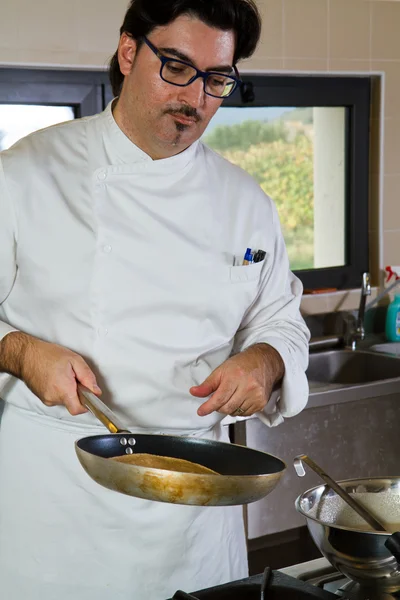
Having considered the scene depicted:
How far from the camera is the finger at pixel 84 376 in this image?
1.39 meters

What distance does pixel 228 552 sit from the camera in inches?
68.5

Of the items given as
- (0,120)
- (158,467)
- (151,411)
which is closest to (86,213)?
(151,411)

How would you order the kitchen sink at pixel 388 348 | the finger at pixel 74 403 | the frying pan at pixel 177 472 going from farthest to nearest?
the kitchen sink at pixel 388 348 < the finger at pixel 74 403 < the frying pan at pixel 177 472

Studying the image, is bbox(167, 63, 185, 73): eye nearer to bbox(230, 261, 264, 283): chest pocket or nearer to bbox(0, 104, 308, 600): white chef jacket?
bbox(0, 104, 308, 600): white chef jacket

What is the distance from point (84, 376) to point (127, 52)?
1.98 feet

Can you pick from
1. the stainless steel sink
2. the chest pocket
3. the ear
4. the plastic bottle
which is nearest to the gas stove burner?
the chest pocket

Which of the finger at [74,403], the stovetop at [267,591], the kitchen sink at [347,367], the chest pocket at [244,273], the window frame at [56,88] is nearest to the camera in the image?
the stovetop at [267,591]

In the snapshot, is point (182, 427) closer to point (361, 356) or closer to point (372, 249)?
point (361, 356)

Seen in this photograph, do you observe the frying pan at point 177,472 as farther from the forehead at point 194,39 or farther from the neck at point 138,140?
the forehead at point 194,39

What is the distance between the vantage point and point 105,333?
1.58 metres

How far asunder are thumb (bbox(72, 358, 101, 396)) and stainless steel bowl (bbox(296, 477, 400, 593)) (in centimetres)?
35

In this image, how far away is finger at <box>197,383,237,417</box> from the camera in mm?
1464

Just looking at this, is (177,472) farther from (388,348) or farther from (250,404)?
(388,348)

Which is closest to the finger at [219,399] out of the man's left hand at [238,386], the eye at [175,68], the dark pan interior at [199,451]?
the man's left hand at [238,386]
